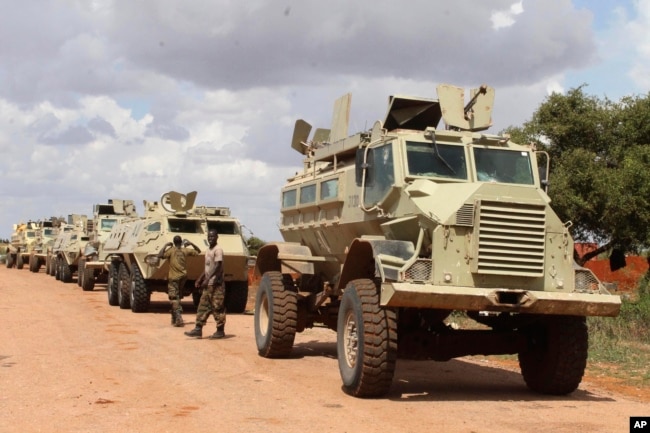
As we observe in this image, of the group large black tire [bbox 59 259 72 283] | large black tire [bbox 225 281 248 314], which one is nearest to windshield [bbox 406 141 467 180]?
large black tire [bbox 225 281 248 314]

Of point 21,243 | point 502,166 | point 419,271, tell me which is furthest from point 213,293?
point 21,243

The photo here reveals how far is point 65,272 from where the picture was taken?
30906 mm

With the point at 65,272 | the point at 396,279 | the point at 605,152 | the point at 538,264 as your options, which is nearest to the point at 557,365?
the point at 538,264

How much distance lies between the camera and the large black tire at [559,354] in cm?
882

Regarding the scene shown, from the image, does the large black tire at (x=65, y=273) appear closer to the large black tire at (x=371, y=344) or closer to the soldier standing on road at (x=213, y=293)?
the soldier standing on road at (x=213, y=293)

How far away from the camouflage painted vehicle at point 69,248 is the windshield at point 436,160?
21541 millimetres

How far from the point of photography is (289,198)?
12695mm

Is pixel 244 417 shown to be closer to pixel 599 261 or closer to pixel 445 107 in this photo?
pixel 445 107

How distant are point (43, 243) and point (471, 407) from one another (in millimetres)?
33969

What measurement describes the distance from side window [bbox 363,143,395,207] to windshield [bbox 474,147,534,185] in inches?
34.6

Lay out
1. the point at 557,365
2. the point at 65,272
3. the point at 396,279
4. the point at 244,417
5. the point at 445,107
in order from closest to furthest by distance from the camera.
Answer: the point at 244,417, the point at 396,279, the point at 557,365, the point at 445,107, the point at 65,272

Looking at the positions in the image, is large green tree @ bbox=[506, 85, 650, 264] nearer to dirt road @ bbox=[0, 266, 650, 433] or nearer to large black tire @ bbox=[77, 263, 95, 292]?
dirt road @ bbox=[0, 266, 650, 433]

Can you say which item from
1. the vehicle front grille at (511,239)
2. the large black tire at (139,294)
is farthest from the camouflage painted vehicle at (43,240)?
the vehicle front grille at (511,239)

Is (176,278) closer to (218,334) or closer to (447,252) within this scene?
(218,334)
